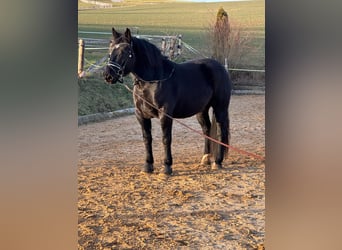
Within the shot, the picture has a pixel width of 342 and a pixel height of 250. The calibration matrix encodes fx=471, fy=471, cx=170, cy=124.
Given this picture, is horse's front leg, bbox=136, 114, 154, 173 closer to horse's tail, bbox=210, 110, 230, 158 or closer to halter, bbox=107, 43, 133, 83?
halter, bbox=107, 43, 133, 83

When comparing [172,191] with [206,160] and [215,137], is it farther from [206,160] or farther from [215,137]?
[215,137]

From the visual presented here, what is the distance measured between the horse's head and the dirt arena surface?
0.94 ft

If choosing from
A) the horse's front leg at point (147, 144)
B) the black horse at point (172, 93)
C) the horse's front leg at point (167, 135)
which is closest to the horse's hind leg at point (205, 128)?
Answer: the black horse at point (172, 93)

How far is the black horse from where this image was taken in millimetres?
2992

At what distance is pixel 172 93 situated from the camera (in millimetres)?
3039

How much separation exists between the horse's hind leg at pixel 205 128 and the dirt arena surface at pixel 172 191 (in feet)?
0.11

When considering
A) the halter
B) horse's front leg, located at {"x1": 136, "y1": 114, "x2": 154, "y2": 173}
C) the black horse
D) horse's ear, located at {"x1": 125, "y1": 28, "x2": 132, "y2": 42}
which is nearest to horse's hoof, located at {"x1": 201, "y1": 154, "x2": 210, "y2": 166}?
the black horse

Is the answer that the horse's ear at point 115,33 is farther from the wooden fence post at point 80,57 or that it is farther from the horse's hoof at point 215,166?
the horse's hoof at point 215,166
